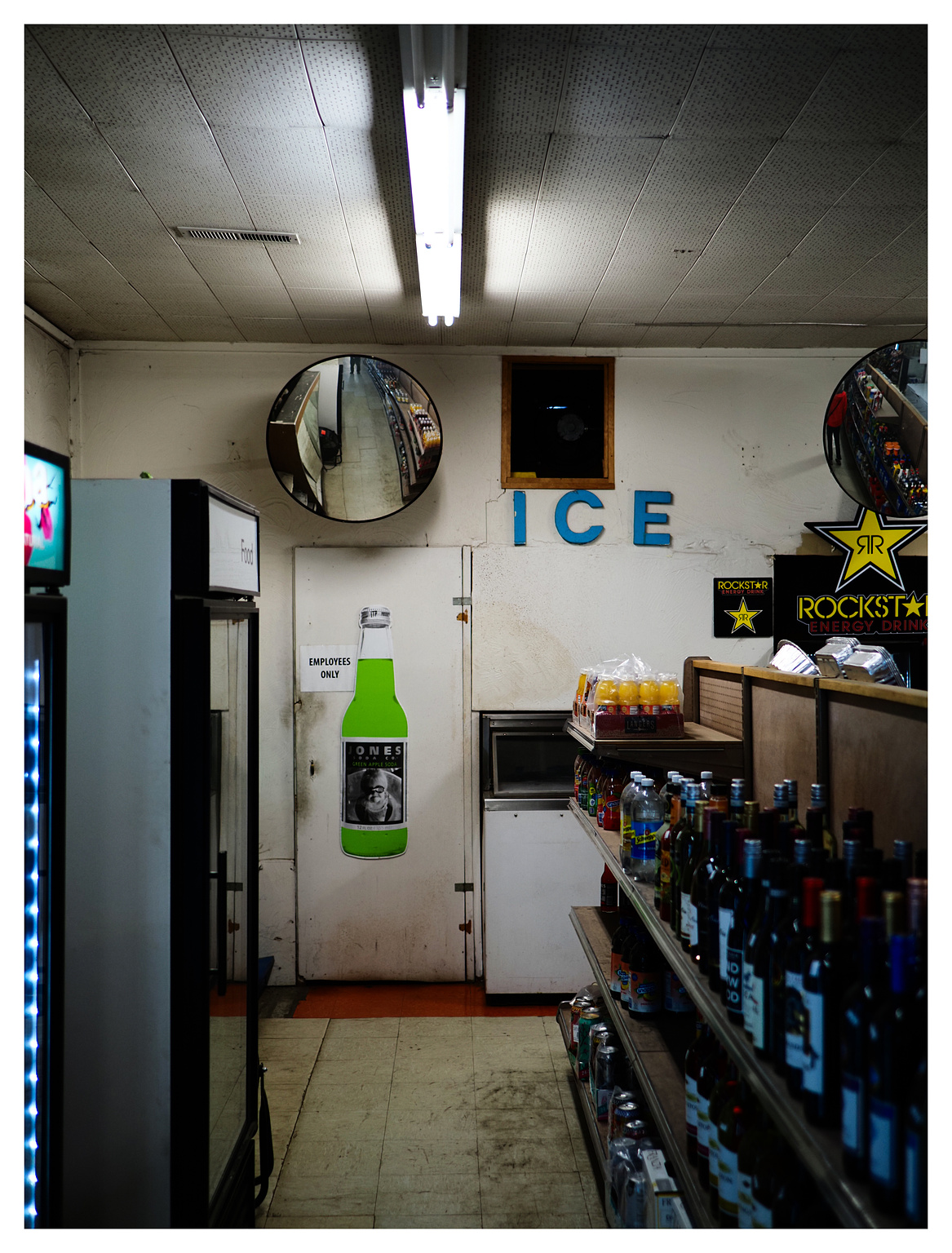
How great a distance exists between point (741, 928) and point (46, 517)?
61.7 inches

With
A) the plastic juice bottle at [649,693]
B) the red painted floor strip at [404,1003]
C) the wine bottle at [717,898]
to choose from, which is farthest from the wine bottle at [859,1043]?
the red painted floor strip at [404,1003]

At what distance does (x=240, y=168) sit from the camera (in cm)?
293

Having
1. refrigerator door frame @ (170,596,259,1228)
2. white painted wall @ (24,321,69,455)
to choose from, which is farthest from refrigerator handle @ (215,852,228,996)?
white painted wall @ (24,321,69,455)

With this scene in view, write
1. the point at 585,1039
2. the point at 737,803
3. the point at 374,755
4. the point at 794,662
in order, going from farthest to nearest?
the point at 374,755
the point at 585,1039
the point at 794,662
the point at 737,803

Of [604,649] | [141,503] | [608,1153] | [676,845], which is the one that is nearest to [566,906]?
[604,649]

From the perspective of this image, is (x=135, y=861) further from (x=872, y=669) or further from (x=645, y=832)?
(x=872, y=669)

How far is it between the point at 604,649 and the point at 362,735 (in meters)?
1.42

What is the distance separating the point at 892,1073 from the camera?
4.01 ft

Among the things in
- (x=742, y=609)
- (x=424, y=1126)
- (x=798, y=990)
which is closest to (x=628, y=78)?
(x=798, y=990)

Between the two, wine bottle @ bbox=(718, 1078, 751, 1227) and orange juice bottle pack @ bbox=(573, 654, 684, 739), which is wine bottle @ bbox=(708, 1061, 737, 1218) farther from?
orange juice bottle pack @ bbox=(573, 654, 684, 739)

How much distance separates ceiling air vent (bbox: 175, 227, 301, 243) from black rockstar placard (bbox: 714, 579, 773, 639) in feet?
9.43

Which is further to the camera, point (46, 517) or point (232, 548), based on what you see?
point (232, 548)
